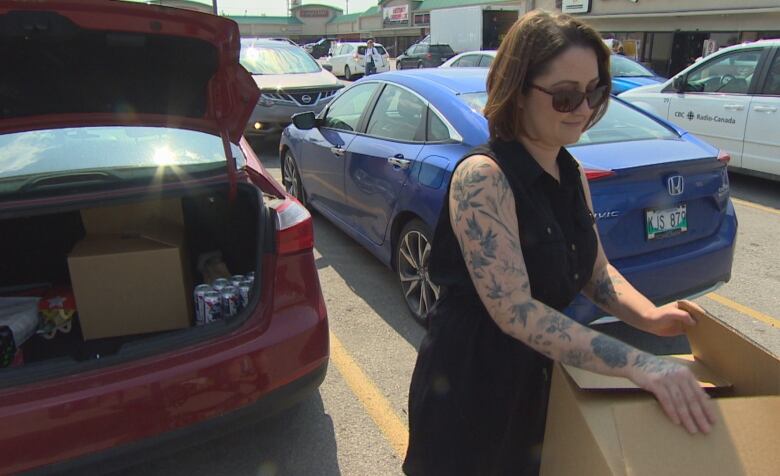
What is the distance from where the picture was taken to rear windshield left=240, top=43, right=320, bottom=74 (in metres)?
9.77

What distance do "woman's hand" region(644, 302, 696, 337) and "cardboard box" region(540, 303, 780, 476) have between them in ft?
0.26

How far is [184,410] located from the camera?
1.95 metres

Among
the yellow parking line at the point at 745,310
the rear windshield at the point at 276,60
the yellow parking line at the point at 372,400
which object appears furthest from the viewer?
the rear windshield at the point at 276,60

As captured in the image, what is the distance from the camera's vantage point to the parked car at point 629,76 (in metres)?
9.19

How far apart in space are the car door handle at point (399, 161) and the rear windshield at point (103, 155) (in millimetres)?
1048

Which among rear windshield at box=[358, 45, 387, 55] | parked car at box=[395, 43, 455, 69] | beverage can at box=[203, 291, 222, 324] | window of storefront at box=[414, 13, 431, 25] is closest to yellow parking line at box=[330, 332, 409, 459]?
beverage can at box=[203, 291, 222, 324]

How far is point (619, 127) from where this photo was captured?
3.51 meters

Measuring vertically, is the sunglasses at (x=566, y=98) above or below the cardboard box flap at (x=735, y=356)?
above

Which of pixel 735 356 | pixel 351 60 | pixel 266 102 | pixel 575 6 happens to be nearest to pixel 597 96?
pixel 735 356

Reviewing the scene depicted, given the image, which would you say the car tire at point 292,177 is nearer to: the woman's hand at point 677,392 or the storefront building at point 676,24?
the woman's hand at point 677,392

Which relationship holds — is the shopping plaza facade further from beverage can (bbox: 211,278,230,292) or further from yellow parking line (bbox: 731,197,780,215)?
beverage can (bbox: 211,278,230,292)

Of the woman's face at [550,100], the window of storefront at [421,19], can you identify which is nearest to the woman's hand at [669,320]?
the woman's face at [550,100]

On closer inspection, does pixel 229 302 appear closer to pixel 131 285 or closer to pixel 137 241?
pixel 131 285

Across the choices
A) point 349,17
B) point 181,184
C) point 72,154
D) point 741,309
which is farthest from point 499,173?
point 349,17
